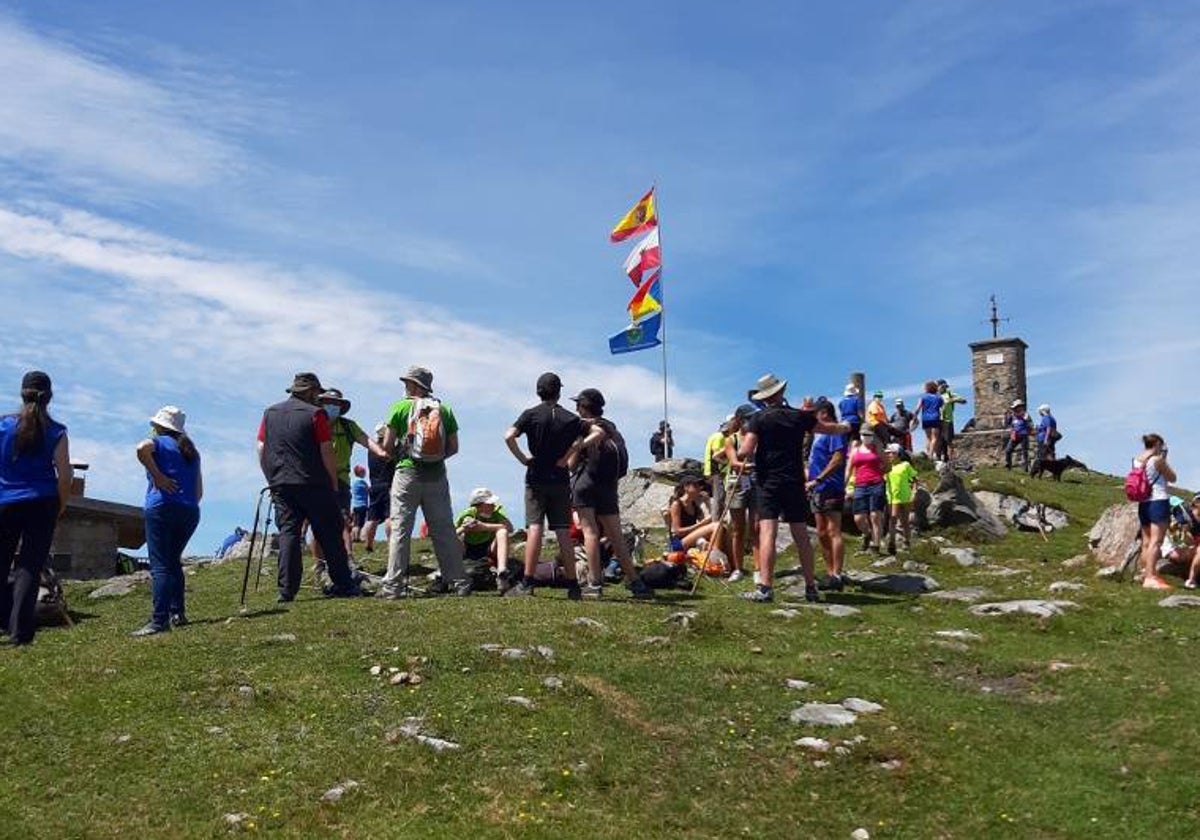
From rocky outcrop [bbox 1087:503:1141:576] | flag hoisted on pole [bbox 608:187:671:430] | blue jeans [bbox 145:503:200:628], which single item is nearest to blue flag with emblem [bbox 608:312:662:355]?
flag hoisted on pole [bbox 608:187:671:430]

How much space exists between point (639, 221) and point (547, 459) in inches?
656

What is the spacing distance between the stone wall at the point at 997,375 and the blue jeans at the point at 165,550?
41546 millimetres

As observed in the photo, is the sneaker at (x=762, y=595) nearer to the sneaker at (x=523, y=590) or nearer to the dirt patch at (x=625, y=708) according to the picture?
the sneaker at (x=523, y=590)

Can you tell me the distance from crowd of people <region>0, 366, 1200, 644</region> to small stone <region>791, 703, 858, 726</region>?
4551 mm

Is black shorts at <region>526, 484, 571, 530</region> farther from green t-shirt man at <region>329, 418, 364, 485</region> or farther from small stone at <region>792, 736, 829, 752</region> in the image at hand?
small stone at <region>792, 736, 829, 752</region>

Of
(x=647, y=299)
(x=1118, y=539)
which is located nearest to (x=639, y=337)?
(x=647, y=299)

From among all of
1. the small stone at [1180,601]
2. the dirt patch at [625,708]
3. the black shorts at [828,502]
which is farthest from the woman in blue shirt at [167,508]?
the small stone at [1180,601]

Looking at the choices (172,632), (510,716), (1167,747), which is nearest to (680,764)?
(510,716)

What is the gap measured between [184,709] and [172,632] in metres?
2.97

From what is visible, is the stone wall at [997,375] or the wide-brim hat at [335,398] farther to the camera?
the stone wall at [997,375]

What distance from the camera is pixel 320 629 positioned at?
38.1 feet

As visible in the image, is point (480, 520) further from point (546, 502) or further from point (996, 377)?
point (996, 377)

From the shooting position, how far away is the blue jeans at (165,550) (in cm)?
1218

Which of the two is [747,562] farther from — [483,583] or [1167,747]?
[1167,747]
